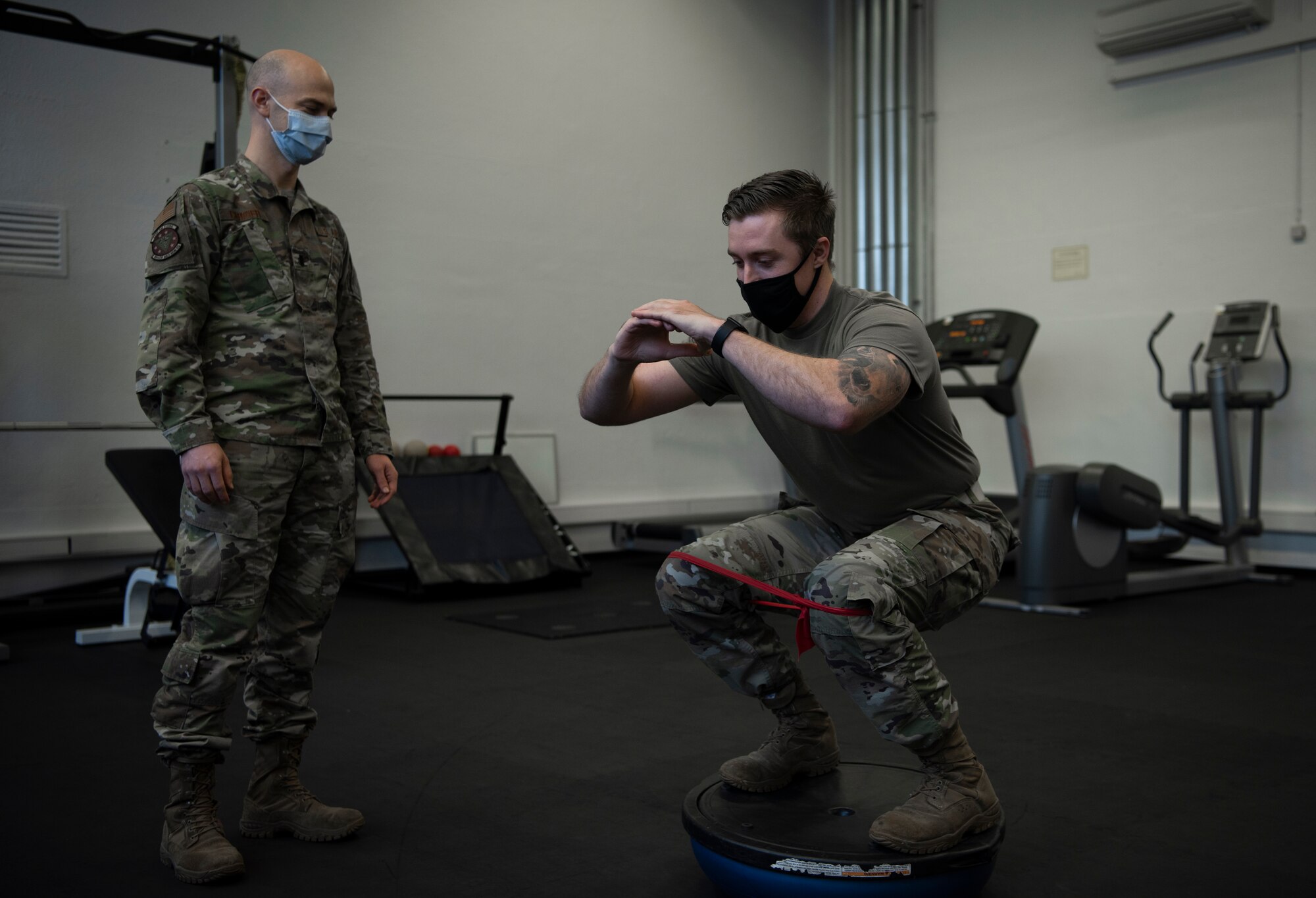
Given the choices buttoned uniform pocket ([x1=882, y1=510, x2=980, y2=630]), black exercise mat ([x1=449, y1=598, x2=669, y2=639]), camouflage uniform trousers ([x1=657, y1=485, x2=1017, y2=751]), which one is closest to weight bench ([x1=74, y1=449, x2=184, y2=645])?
black exercise mat ([x1=449, y1=598, x2=669, y2=639])

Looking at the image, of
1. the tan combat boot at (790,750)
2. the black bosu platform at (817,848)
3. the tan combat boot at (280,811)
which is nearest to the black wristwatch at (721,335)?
the tan combat boot at (790,750)

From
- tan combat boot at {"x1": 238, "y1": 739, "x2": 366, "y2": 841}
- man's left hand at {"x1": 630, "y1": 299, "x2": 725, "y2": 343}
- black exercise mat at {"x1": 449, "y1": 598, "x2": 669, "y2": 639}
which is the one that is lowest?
black exercise mat at {"x1": 449, "y1": 598, "x2": 669, "y2": 639}

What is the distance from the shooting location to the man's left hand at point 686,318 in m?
1.77

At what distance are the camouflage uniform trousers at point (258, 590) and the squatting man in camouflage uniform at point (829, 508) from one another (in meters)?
0.53

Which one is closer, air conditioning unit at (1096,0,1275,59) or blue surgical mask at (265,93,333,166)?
blue surgical mask at (265,93,333,166)

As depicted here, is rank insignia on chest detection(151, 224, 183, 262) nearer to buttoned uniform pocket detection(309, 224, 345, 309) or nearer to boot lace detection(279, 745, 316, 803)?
buttoned uniform pocket detection(309, 224, 345, 309)

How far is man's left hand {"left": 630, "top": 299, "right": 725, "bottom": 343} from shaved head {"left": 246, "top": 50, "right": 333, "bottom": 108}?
2.54 feet

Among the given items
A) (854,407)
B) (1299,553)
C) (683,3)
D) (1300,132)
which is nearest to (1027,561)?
(1299,553)

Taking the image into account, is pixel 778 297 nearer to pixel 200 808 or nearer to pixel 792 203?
pixel 792 203

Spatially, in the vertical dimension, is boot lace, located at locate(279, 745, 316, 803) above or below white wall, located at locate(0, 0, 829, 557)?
below

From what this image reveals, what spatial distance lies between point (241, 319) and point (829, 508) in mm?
1106

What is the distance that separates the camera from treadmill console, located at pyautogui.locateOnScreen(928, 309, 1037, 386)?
570 centimetres

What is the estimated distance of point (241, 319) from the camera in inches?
78.7

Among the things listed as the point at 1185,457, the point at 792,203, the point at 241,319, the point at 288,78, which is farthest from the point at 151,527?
the point at 1185,457
